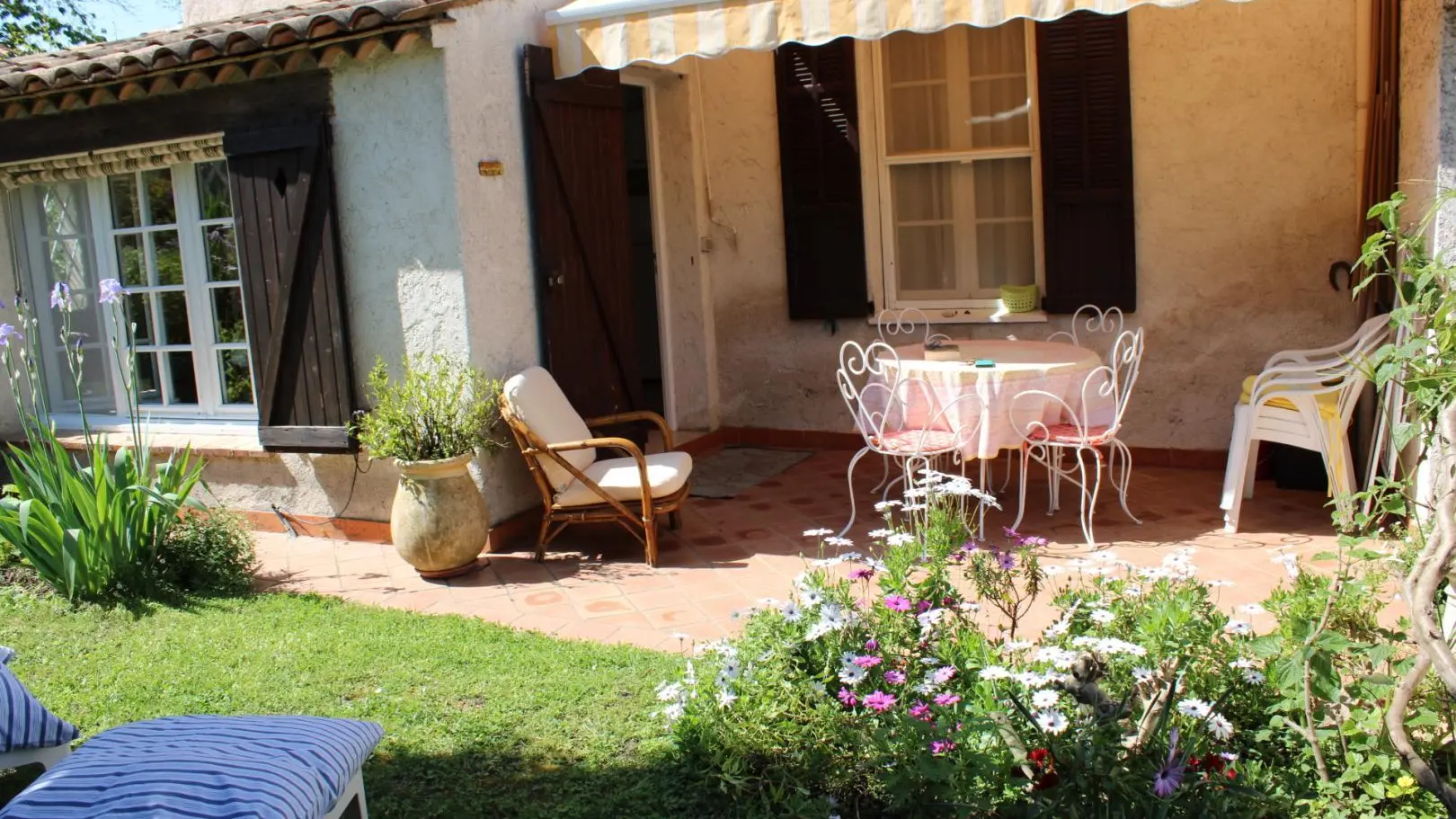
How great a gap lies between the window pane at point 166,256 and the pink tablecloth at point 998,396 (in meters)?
4.94

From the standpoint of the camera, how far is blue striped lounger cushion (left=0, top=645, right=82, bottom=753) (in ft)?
13.4

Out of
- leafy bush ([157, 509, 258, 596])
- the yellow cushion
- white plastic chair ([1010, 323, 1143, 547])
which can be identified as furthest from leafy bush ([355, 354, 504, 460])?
the yellow cushion

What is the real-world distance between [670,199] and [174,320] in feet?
12.0

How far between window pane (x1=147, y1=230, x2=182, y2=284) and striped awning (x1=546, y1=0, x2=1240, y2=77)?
3005 mm

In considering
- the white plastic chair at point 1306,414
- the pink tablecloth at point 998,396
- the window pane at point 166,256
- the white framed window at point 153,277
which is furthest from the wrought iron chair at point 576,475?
the white plastic chair at point 1306,414

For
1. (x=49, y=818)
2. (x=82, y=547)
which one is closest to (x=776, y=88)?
(x=82, y=547)

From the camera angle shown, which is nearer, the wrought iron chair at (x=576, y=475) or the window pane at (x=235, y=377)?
the wrought iron chair at (x=576, y=475)

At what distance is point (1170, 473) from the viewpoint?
8234mm

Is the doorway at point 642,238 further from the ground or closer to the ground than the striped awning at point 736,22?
closer to the ground

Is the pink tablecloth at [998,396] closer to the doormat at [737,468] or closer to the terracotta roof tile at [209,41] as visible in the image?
the doormat at [737,468]

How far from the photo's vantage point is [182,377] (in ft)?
28.3

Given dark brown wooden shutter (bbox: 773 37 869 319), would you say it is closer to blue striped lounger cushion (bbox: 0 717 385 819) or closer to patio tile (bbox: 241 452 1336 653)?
patio tile (bbox: 241 452 1336 653)

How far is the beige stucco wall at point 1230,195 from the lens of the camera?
7762 mm

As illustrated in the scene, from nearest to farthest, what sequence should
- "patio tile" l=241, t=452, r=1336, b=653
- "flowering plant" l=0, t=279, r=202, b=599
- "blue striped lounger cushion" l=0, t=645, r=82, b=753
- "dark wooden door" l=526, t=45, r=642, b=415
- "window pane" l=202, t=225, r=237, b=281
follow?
"blue striped lounger cushion" l=0, t=645, r=82, b=753 < "patio tile" l=241, t=452, r=1336, b=653 < "flowering plant" l=0, t=279, r=202, b=599 < "dark wooden door" l=526, t=45, r=642, b=415 < "window pane" l=202, t=225, r=237, b=281
